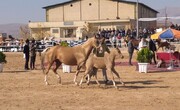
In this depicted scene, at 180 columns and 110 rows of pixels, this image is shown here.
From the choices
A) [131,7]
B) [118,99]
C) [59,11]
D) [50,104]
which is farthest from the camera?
[59,11]

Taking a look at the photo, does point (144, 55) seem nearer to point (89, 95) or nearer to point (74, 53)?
point (74, 53)

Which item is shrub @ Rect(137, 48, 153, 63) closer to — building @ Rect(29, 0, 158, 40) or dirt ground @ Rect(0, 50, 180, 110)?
dirt ground @ Rect(0, 50, 180, 110)

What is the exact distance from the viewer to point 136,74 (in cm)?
2050

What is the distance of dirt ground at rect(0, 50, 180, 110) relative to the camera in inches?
458

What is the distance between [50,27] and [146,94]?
2442 inches

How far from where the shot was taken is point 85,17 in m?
78.6

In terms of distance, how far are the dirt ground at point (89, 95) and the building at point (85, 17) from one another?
1995 inches

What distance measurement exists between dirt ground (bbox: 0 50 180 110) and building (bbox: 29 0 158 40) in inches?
1995

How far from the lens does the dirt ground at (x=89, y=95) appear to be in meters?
11.6

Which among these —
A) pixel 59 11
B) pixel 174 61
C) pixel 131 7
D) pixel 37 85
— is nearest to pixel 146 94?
pixel 37 85

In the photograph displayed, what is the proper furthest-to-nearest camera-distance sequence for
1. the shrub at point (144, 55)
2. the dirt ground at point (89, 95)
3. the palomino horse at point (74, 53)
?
the shrub at point (144, 55) < the palomino horse at point (74, 53) < the dirt ground at point (89, 95)

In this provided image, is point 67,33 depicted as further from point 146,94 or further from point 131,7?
point 146,94

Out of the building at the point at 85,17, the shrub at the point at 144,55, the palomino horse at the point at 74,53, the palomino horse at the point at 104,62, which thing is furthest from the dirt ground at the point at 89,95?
the building at the point at 85,17

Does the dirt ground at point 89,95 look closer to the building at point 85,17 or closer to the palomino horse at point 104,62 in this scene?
the palomino horse at point 104,62
